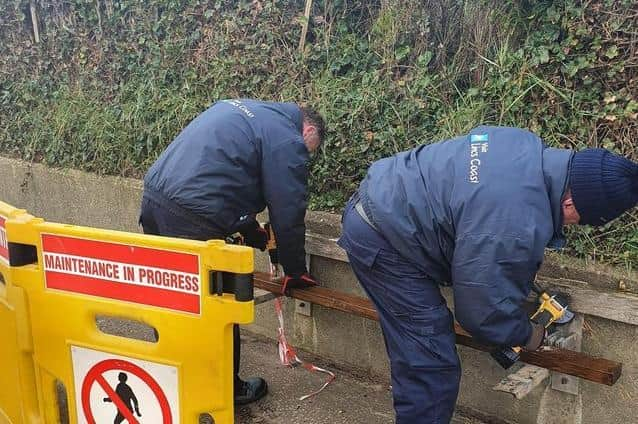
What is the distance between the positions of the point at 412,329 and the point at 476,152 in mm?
765

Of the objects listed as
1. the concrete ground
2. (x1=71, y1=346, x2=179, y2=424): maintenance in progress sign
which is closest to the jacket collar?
(x1=71, y1=346, x2=179, y2=424): maintenance in progress sign

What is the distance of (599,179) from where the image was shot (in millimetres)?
2199

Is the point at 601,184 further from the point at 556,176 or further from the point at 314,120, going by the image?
the point at 314,120

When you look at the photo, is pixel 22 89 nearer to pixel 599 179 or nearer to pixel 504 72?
pixel 504 72

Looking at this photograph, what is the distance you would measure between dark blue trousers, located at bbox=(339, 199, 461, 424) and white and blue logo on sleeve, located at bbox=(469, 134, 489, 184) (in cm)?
47

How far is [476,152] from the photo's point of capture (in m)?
2.37

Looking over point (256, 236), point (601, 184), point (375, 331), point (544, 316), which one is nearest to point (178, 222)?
point (256, 236)

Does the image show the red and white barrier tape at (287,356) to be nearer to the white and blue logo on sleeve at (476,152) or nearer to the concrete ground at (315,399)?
the concrete ground at (315,399)

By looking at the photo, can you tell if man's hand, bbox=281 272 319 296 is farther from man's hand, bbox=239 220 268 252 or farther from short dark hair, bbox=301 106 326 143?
short dark hair, bbox=301 106 326 143

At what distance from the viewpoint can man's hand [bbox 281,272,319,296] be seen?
3.79 meters

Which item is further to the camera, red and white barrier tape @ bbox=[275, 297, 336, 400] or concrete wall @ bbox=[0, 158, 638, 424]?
red and white barrier tape @ bbox=[275, 297, 336, 400]

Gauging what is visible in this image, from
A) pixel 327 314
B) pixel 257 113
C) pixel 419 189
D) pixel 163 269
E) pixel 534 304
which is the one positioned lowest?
pixel 327 314

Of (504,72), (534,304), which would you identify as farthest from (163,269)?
(504,72)

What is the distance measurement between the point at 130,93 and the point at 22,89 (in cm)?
187
